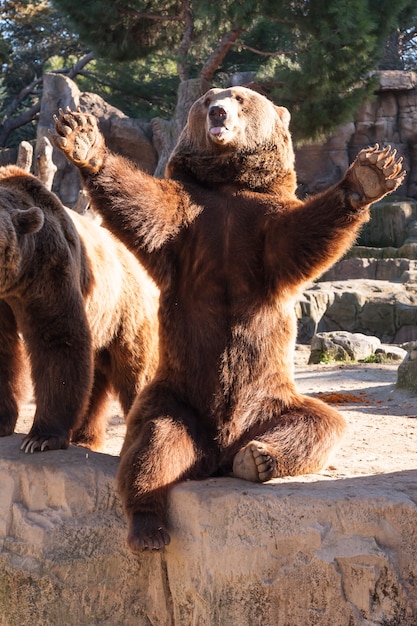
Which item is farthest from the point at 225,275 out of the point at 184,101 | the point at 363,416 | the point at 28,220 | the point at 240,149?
the point at 184,101

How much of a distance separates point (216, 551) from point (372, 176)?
1.62 meters

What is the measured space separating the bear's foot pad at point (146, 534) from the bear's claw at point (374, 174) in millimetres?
1525

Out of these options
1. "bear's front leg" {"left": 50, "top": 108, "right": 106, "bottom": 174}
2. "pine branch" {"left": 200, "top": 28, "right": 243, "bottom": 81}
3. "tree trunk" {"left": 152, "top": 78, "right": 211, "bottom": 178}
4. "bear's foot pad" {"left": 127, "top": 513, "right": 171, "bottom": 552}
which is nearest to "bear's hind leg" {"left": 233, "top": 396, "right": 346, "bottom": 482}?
"bear's foot pad" {"left": 127, "top": 513, "right": 171, "bottom": 552}

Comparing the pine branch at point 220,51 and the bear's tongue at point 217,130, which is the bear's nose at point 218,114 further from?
the pine branch at point 220,51

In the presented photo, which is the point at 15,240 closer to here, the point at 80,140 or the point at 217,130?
the point at 80,140

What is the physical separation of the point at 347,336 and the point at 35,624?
27.1 feet

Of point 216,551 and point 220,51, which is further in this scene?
point 220,51

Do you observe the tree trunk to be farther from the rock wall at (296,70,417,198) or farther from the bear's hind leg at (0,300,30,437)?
the bear's hind leg at (0,300,30,437)

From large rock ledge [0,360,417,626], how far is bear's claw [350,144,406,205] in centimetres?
119

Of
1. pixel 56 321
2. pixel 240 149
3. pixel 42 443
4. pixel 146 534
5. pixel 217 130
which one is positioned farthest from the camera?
pixel 56 321

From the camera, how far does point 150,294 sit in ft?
17.4

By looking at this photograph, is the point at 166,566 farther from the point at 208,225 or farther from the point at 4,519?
the point at 208,225

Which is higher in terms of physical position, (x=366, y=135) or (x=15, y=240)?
(x=366, y=135)

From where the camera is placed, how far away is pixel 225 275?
3826 millimetres
